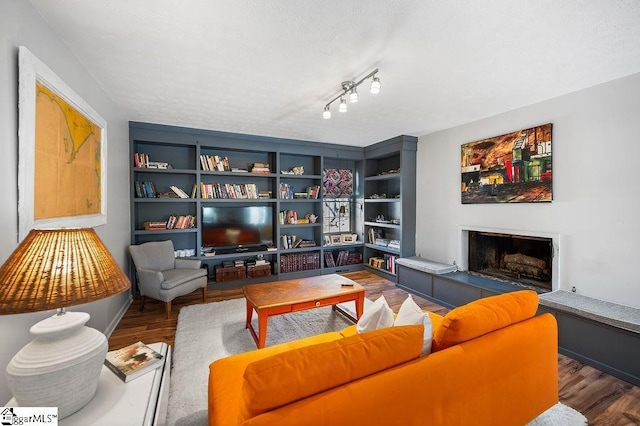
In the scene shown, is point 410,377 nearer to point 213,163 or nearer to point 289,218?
point 289,218

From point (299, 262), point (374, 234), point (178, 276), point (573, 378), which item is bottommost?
point (573, 378)

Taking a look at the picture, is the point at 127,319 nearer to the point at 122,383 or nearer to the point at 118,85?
the point at 122,383

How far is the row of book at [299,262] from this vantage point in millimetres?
4543

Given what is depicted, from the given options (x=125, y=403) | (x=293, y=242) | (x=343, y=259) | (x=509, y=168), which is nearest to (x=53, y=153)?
(x=125, y=403)

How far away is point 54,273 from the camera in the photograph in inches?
35.8

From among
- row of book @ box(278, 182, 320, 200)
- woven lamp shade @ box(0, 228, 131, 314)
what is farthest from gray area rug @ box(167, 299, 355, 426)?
row of book @ box(278, 182, 320, 200)

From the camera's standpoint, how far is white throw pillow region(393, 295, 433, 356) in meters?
1.27

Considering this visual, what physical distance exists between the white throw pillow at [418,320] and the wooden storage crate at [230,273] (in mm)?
3252

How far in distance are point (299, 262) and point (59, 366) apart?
378cm

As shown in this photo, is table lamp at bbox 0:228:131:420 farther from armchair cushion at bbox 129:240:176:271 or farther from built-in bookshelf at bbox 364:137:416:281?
built-in bookshelf at bbox 364:137:416:281

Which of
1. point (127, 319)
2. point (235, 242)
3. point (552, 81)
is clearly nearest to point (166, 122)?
point (235, 242)

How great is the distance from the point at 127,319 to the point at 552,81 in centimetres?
491

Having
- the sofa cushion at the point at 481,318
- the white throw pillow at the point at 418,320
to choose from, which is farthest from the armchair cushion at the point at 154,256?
the sofa cushion at the point at 481,318

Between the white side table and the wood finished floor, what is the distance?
144 centimetres
